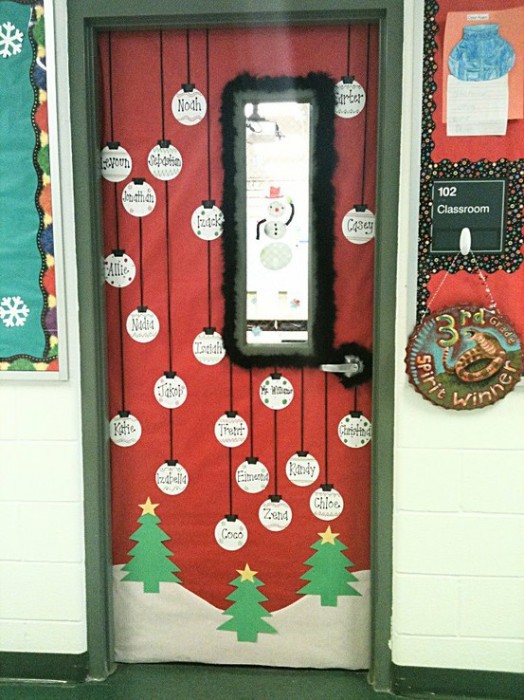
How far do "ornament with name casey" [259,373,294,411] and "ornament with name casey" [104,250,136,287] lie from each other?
1.76 feet

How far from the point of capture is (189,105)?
193 cm

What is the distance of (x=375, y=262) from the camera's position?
1887 millimetres

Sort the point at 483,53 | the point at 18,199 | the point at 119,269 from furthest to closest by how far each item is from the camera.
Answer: the point at 119,269 < the point at 18,199 < the point at 483,53

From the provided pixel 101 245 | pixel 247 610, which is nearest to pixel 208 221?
pixel 101 245

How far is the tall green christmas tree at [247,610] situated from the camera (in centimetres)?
209

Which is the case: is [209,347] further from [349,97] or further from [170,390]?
[349,97]

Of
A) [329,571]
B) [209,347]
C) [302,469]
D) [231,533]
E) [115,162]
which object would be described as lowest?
[329,571]

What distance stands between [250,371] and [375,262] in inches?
19.9

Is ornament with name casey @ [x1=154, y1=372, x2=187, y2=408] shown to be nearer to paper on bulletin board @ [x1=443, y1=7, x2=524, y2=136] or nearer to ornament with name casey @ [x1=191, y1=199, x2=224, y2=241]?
ornament with name casey @ [x1=191, y1=199, x2=224, y2=241]

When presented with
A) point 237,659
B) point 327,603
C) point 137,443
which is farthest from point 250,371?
point 237,659

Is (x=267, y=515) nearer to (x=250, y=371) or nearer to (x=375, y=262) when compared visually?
(x=250, y=371)

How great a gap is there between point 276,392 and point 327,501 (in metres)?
0.39

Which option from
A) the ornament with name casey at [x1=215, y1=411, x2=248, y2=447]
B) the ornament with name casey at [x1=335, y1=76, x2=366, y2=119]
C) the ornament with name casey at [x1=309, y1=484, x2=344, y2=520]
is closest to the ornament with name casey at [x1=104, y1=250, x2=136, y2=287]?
the ornament with name casey at [x1=215, y1=411, x2=248, y2=447]

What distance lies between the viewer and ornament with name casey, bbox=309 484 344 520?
2.03 m
